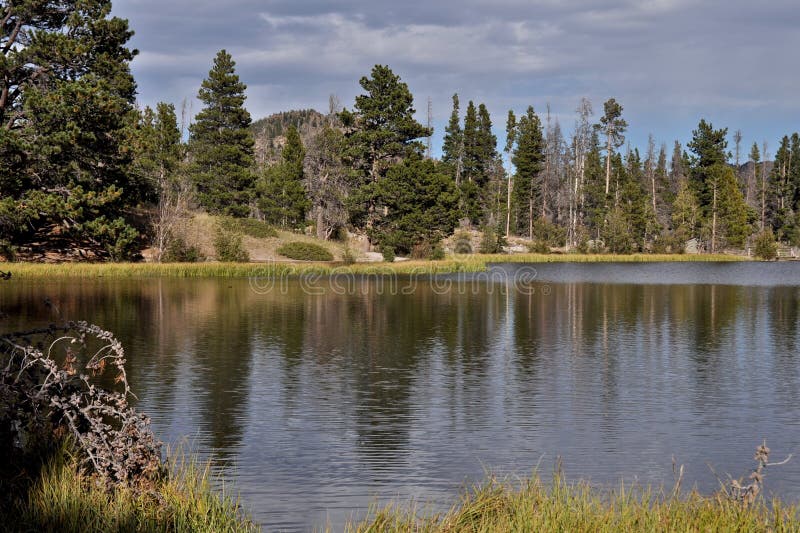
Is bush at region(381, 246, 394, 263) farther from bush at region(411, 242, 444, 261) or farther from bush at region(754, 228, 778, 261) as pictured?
bush at region(754, 228, 778, 261)

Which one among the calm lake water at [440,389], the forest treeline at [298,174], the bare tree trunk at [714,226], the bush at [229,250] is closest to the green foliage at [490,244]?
the forest treeline at [298,174]

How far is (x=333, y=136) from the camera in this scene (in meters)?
81.1

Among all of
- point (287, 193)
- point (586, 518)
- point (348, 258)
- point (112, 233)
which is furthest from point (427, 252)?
point (586, 518)

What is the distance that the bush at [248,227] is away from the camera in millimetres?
69750

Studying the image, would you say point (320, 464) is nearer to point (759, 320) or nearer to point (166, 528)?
point (166, 528)

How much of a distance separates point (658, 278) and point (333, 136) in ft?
121

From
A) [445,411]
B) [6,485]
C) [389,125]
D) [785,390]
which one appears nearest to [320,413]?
[445,411]

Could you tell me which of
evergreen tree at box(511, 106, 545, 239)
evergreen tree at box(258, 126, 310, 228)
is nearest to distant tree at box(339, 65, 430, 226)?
evergreen tree at box(258, 126, 310, 228)

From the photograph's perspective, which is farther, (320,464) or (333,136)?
(333,136)

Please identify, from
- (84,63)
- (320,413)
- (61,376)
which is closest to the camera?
(61,376)

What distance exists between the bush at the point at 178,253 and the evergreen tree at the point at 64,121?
24.7ft

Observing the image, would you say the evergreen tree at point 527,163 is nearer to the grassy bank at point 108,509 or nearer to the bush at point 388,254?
the bush at point 388,254

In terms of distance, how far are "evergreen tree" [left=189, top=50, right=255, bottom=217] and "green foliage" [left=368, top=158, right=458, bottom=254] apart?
614 inches

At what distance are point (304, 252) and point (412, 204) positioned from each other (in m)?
10.1
